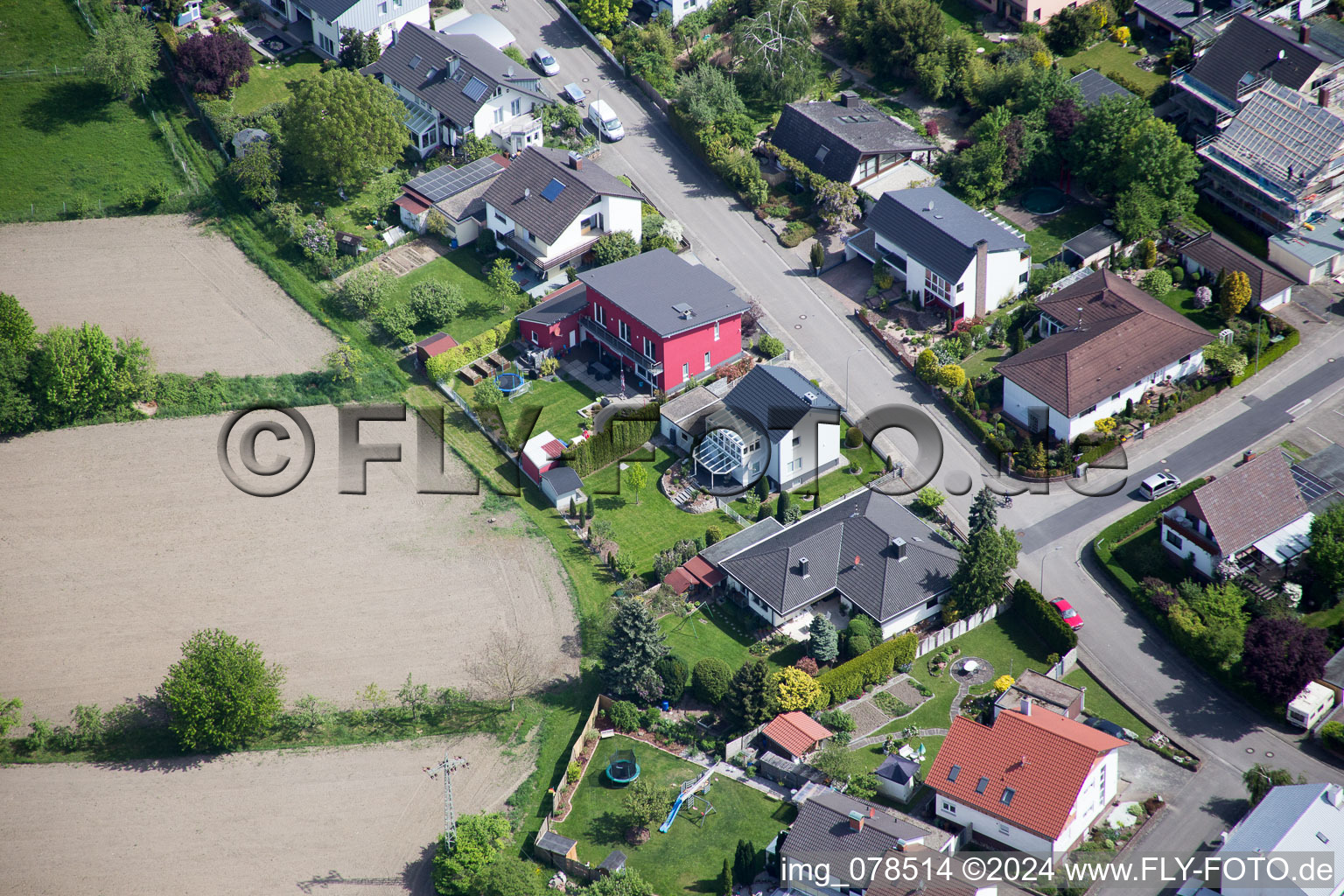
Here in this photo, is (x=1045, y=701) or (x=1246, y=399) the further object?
(x=1246, y=399)

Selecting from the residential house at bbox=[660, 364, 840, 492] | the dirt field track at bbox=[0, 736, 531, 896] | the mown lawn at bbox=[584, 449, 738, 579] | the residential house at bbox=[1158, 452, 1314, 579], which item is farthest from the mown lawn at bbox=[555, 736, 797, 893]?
the residential house at bbox=[1158, 452, 1314, 579]

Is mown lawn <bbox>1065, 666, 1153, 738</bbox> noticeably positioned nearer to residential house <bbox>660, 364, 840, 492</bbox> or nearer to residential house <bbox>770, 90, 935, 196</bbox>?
residential house <bbox>660, 364, 840, 492</bbox>

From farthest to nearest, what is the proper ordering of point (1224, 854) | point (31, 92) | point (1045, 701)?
1. point (31, 92)
2. point (1045, 701)
3. point (1224, 854)

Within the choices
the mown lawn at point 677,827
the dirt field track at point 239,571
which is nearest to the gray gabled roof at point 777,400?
the dirt field track at point 239,571

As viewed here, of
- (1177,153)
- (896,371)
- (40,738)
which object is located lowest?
(40,738)

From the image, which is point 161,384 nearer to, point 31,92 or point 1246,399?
point 31,92

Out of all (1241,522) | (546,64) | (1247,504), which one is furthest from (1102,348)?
(546,64)

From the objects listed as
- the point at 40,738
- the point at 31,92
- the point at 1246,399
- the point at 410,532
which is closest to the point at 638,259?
the point at 410,532

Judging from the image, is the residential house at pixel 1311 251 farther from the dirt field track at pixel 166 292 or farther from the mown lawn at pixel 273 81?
the mown lawn at pixel 273 81
